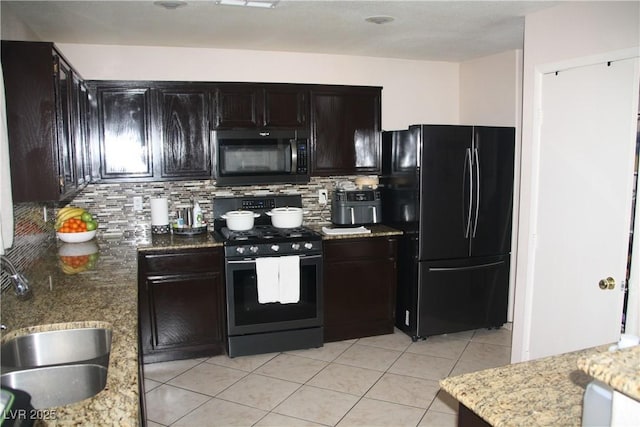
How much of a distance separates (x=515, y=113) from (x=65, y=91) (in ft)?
11.5

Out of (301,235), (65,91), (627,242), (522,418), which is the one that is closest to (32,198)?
(65,91)

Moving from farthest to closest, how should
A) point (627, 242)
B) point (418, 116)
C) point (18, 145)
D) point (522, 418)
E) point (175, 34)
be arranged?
point (418, 116)
point (175, 34)
point (627, 242)
point (18, 145)
point (522, 418)

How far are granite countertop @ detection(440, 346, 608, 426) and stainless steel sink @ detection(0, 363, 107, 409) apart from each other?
1.25 m

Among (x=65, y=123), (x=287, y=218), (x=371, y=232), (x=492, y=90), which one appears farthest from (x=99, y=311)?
(x=492, y=90)

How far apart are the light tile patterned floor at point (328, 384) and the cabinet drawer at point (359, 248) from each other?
0.72 meters

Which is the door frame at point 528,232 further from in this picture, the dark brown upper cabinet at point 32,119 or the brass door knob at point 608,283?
the dark brown upper cabinet at point 32,119

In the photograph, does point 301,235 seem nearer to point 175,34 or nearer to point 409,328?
point 409,328

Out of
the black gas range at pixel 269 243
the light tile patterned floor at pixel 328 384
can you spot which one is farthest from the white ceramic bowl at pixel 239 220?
the light tile patterned floor at pixel 328 384

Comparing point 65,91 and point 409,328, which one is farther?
point 409,328

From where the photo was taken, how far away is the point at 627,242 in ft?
9.04

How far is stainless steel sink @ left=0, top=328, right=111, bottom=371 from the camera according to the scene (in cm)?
198

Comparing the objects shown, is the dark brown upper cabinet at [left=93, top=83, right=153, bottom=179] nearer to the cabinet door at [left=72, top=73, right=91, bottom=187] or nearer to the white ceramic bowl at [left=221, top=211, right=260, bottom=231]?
the cabinet door at [left=72, top=73, right=91, bottom=187]

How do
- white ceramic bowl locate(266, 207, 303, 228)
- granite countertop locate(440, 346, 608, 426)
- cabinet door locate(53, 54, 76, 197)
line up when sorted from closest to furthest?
granite countertop locate(440, 346, 608, 426), cabinet door locate(53, 54, 76, 197), white ceramic bowl locate(266, 207, 303, 228)

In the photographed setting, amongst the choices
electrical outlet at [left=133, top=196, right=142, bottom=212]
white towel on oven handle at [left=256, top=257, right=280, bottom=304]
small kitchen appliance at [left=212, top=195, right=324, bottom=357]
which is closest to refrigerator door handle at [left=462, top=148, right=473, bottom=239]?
small kitchen appliance at [left=212, top=195, right=324, bottom=357]
